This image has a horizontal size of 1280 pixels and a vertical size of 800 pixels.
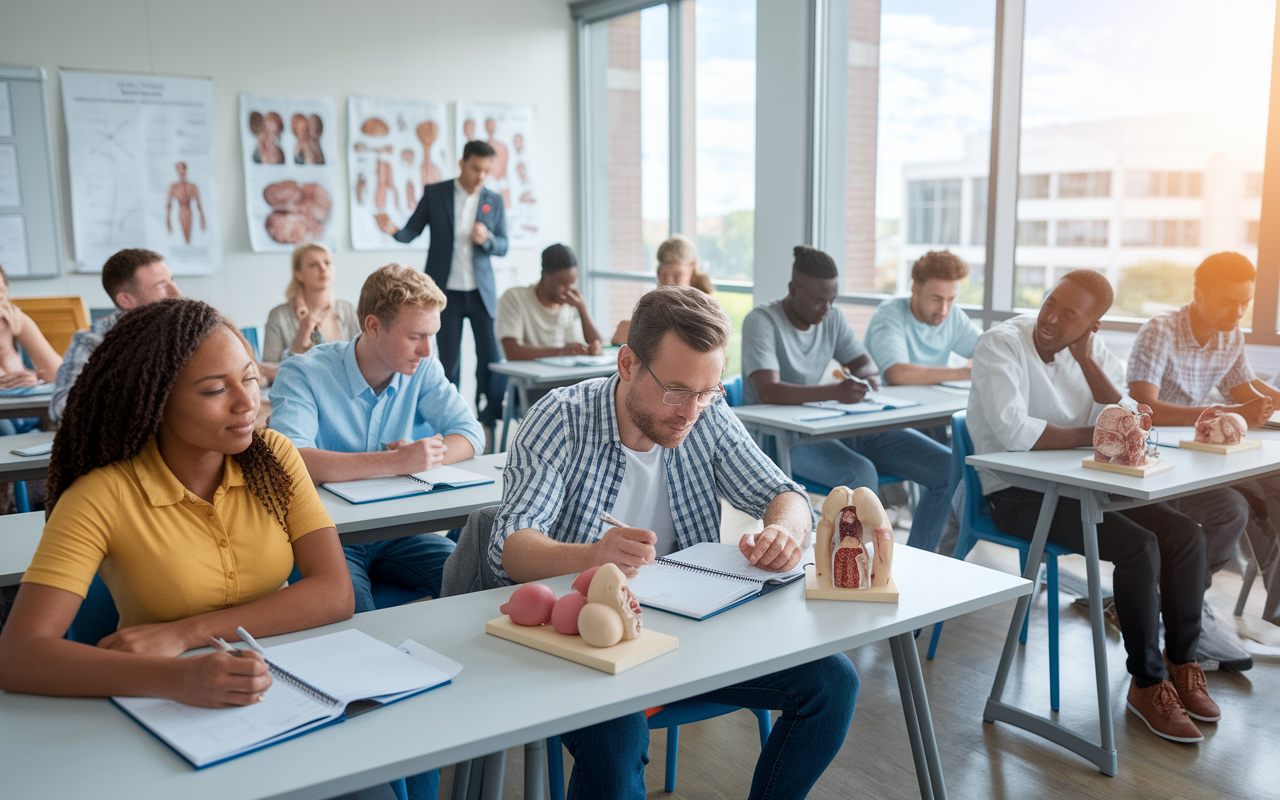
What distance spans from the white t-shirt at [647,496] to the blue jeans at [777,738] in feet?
1.27

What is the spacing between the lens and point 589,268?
8023 mm

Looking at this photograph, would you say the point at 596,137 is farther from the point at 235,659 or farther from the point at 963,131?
the point at 235,659

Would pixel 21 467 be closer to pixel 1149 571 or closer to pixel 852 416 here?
pixel 852 416

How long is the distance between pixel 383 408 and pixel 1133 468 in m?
1.96

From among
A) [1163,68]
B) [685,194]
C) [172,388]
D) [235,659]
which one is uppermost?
[1163,68]

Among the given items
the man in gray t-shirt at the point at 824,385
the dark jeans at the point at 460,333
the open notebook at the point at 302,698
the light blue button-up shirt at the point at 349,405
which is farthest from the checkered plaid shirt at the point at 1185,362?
the dark jeans at the point at 460,333

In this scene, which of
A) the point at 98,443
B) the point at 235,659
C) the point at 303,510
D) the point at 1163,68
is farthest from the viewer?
the point at 1163,68

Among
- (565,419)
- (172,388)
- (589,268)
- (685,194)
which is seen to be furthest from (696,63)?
(172,388)

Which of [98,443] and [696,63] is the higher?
[696,63]

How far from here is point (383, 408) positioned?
2654mm

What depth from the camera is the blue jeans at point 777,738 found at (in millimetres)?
1549

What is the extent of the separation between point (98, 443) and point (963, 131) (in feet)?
15.8

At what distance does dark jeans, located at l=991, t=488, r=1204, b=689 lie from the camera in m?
2.52

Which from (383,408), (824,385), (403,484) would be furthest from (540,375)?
(403,484)
